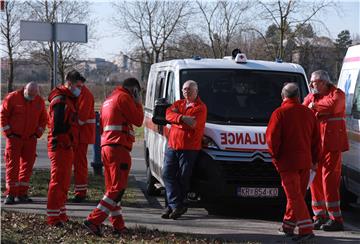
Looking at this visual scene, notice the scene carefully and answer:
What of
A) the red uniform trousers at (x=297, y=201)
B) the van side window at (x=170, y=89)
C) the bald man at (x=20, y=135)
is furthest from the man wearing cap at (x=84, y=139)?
the red uniform trousers at (x=297, y=201)

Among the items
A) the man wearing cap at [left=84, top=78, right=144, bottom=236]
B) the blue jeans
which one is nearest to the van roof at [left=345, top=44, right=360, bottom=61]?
the blue jeans

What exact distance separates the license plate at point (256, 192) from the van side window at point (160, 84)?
2523mm

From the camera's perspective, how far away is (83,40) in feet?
35.2

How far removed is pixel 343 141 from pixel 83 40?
16.2 ft

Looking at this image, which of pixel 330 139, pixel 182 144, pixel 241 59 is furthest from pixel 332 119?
pixel 241 59

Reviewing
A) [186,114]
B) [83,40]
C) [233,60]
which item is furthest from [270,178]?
[83,40]

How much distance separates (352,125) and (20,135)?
5.02 meters

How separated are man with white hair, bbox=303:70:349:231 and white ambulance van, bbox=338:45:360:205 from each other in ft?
3.06

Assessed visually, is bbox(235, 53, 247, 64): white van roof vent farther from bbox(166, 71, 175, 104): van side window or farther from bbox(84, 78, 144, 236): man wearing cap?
bbox(84, 78, 144, 236): man wearing cap

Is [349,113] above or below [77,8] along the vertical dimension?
below

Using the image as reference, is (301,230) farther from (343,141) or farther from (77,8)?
(77,8)

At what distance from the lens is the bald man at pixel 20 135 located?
9.55 m

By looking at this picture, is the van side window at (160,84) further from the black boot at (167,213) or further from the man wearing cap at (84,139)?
the black boot at (167,213)

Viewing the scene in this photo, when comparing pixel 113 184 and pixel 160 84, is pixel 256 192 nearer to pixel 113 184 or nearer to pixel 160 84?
pixel 113 184
